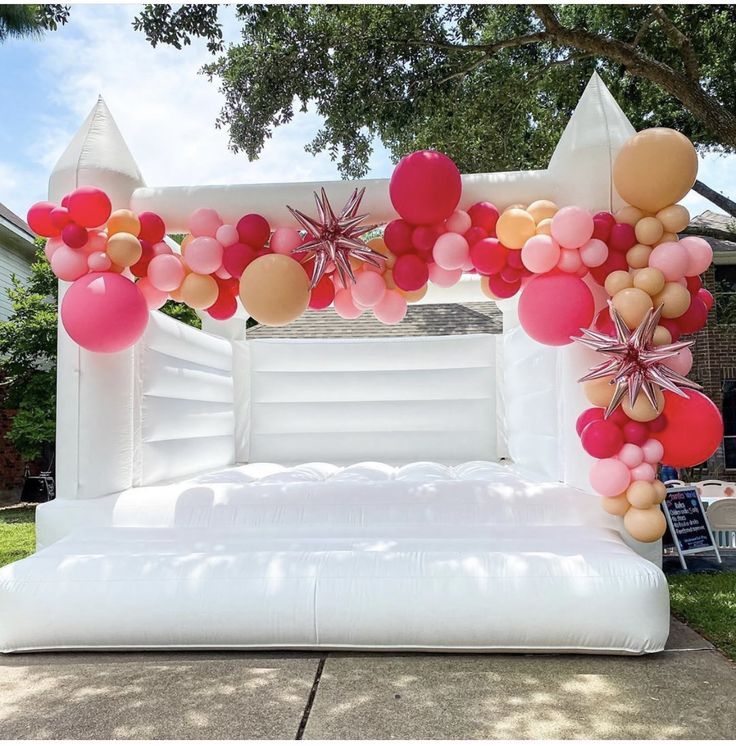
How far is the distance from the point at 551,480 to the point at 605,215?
1762 millimetres

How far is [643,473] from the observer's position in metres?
3.72

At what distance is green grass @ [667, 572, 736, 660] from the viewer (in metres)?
3.63

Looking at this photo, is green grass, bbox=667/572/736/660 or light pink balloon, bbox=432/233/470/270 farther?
light pink balloon, bbox=432/233/470/270

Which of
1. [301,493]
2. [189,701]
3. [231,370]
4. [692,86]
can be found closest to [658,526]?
[301,493]

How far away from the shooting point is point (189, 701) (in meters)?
2.71

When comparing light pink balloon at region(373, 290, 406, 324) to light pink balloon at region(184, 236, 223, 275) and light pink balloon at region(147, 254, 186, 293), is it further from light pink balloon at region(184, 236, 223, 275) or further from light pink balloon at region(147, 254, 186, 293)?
light pink balloon at region(147, 254, 186, 293)

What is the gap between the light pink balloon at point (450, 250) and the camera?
3.96 metres

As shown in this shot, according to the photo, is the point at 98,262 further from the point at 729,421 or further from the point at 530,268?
the point at 729,421

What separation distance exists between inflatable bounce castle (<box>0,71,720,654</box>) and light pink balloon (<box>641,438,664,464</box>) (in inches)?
0.6

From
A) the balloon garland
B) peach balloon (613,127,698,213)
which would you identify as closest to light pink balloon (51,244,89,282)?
the balloon garland

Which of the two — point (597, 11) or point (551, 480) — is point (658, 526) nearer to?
point (551, 480)

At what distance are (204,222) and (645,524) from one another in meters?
3.09

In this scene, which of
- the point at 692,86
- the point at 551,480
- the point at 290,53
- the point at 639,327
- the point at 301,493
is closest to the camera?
→ the point at 639,327

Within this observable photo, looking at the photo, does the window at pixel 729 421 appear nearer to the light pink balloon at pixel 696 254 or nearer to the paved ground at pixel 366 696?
the light pink balloon at pixel 696 254
